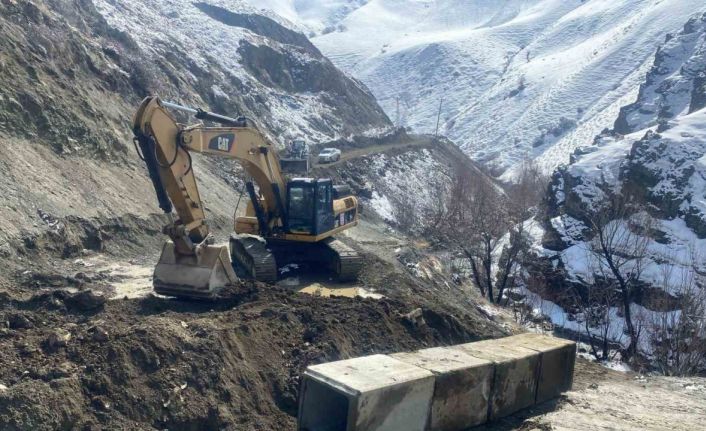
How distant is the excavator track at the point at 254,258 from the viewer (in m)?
13.5

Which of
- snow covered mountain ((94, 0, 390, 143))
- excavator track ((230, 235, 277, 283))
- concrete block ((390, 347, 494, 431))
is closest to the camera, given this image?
concrete block ((390, 347, 494, 431))

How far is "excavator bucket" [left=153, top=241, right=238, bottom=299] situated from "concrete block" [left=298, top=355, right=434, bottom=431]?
4.12 meters

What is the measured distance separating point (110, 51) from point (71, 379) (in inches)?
1031

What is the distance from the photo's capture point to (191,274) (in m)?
11.2

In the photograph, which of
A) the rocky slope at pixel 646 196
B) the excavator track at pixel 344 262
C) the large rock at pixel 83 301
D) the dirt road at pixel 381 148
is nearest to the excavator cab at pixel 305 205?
the excavator track at pixel 344 262

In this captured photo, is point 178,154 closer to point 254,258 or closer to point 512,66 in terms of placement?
point 254,258

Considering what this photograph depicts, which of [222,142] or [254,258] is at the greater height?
[222,142]

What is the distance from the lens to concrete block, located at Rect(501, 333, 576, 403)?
32.1 ft

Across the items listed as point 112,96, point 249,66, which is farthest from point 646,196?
point 249,66

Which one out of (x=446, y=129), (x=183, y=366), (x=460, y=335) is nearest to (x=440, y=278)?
(x=460, y=335)

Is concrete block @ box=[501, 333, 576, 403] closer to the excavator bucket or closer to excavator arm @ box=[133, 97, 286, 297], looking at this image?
the excavator bucket

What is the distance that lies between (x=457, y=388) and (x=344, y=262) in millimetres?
6826

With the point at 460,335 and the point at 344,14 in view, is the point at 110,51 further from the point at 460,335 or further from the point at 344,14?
the point at 344,14

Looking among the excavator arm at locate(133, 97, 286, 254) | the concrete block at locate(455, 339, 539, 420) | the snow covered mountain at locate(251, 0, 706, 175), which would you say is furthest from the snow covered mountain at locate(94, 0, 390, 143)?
the concrete block at locate(455, 339, 539, 420)
